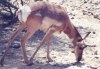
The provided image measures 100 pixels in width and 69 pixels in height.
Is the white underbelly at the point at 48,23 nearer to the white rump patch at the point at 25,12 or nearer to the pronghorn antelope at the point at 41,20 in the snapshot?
the pronghorn antelope at the point at 41,20

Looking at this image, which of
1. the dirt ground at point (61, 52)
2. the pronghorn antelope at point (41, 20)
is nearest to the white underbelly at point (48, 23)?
the pronghorn antelope at point (41, 20)

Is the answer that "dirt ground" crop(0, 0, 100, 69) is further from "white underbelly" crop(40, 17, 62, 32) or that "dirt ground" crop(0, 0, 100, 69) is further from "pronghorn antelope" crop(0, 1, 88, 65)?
"white underbelly" crop(40, 17, 62, 32)

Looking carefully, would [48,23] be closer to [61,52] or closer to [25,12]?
[25,12]

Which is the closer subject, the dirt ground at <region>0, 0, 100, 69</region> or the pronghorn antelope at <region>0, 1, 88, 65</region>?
the pronghorn antelope at <region>0, 1, 88, 65</region>

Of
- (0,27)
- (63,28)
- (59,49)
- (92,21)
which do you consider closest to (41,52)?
(59,49)

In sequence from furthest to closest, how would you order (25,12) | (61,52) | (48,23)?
(61,52) → (48,23) → (25,12)

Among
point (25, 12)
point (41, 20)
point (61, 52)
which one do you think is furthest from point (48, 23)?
point (61, 52)

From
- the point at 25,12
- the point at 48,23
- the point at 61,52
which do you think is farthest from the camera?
the point at 61,52

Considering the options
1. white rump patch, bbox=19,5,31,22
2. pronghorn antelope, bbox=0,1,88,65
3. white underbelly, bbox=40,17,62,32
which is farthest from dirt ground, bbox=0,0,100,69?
white rump patch, bbox=19,5,31,22

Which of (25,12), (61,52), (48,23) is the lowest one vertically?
(61,52)

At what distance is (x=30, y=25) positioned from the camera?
7.05m

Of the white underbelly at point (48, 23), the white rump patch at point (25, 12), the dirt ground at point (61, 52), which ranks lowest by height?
the dirt ground at point (61, 52)

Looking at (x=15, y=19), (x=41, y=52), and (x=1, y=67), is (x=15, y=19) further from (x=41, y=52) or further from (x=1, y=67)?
(x=1, y=67)

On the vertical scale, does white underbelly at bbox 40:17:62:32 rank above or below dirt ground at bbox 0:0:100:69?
above
